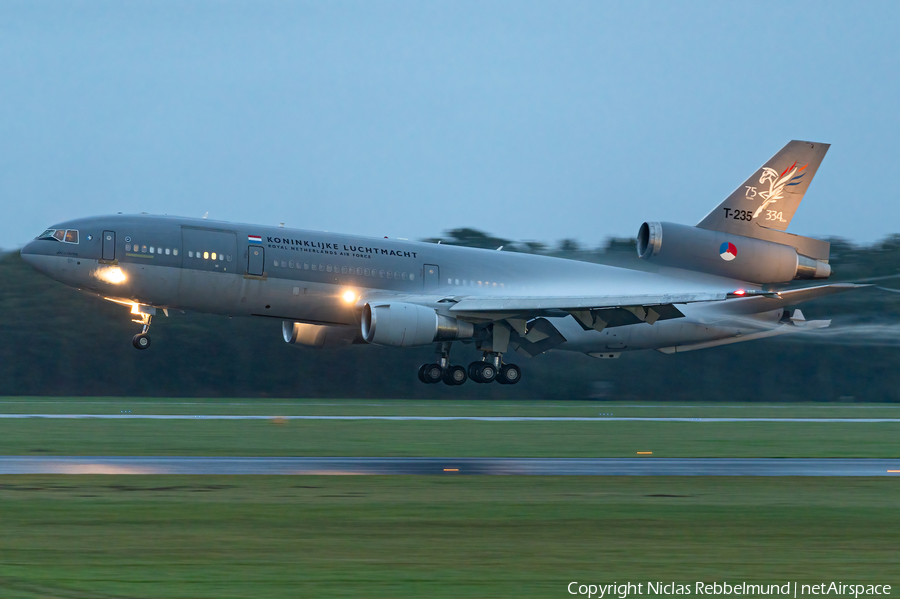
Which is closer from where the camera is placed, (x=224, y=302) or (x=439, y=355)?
(x=224, y=302)

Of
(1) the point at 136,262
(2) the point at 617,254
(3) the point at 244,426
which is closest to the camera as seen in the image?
(3) the point at 244,426

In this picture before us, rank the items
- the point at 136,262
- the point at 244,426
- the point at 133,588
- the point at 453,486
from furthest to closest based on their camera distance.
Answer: the point at 136,262 → the point at 244,426 → the point at 453,486 → the point at 133,588

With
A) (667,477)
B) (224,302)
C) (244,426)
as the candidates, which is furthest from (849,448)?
(224,302)

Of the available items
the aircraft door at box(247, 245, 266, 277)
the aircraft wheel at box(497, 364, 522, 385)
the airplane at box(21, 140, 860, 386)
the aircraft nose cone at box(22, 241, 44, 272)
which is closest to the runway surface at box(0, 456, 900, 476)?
the airplane at box(21, 140, 860, 386)

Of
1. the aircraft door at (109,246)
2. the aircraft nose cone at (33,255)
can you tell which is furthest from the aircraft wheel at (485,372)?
the aircraft nose cone at (33,255)

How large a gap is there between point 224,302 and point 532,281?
11081 mm

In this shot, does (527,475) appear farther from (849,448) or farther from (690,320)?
(690,320)

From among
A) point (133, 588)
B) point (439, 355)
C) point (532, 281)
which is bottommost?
point (133, 588)

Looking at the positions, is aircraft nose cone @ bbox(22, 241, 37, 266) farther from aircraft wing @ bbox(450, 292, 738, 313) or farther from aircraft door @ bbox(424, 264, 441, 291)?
aircraft wing @ bbox(450, 292, 738, 313)

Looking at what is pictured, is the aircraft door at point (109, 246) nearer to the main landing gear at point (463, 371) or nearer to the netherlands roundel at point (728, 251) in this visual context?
the main landing gear at point (463, 371)

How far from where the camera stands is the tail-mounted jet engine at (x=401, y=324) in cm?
3328

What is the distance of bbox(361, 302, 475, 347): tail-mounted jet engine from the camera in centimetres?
3328

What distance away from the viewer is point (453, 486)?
49.7 feet

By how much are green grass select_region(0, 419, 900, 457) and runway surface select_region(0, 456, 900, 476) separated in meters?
1.08
